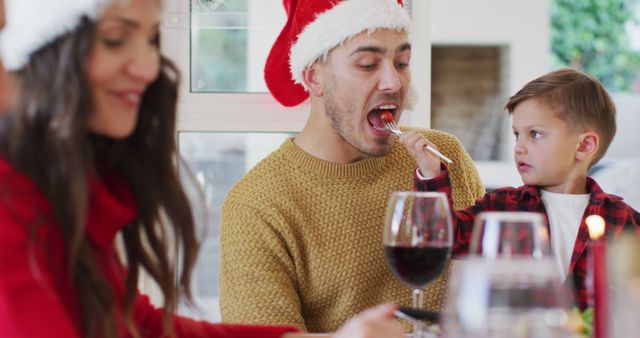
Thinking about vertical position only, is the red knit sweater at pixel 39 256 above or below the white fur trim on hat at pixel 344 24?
below

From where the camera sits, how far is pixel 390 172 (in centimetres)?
209

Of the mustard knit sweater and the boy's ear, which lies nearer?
the mustard knit sweater

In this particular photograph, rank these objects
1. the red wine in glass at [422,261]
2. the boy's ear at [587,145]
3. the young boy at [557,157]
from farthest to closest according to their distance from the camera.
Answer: the boy's ear at [587,145] → the young boy at [557,157] → the red wine in glass at [422,261]

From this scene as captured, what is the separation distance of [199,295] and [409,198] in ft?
5.28

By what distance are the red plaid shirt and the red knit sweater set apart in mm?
1012

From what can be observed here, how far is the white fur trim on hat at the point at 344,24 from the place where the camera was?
2.03 meters

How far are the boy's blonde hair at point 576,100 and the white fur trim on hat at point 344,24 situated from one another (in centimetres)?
35

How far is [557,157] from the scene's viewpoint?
6.79 ft

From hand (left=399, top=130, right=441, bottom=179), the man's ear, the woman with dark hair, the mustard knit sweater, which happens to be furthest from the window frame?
the woman with dark hair

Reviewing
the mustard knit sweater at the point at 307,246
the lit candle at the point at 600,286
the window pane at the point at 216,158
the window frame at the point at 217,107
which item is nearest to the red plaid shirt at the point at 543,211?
the mustard knit sweater at the point at 307,246

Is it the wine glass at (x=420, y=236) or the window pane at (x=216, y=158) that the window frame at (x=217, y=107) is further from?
the wine glass at (x=420, y=236)

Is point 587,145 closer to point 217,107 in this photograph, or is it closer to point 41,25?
point 217,107

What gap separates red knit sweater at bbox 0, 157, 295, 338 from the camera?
85cm

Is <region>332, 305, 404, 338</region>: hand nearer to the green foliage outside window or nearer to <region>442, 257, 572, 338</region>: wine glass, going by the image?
<region>442, 257, 572, 338</region>: wine glass
